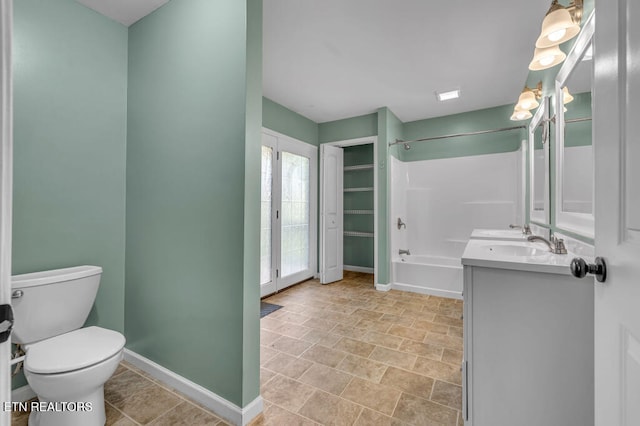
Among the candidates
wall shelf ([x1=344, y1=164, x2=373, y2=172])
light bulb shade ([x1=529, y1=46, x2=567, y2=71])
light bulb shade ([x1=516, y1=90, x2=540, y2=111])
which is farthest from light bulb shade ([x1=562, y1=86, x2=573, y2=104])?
wall shelf ([x1=344, y1=164, x2=373, y2=172])

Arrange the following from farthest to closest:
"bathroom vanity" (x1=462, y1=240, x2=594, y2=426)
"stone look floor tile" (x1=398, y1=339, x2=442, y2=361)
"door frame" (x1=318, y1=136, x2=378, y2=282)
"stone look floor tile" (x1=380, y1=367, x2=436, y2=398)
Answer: "door frame" (x1=318, y1=136, x2=378, y2=282)
"stone look floor tile" (x1=398, y1=339, x2=442, y2=361)
"stone look floor tile" (x1=380, y1=367, x2=436, y2=398)
"bathroom vanity" (x1=462, y1=240, x2=594, y2=426)

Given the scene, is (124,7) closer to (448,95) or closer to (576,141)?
(576,141)

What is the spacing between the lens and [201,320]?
66.3 inches

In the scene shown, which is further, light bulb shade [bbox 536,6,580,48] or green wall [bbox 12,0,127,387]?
green wall [bbox 12,0,127,387]

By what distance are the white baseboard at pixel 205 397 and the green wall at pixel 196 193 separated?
0.04 m

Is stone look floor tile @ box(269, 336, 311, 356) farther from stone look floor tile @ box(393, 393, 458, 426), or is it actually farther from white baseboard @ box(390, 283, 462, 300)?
white baseboard @ box(390, 283, 462, 300)

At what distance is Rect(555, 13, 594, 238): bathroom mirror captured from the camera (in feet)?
4.25

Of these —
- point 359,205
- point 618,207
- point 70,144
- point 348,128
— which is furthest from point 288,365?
point 359,205

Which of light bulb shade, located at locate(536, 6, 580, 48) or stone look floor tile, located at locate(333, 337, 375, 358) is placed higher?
light bulb shade, located at locate(536, 6, 580, 48)

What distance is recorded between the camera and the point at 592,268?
2.52 feet

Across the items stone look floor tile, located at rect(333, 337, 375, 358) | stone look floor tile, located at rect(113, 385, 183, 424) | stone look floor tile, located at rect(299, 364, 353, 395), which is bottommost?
stone look floor tile, located at rect(299, 364, 353, 395)

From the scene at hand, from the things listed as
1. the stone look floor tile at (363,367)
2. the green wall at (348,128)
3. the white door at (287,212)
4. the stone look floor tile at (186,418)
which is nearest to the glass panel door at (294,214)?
the white door at (287,212)

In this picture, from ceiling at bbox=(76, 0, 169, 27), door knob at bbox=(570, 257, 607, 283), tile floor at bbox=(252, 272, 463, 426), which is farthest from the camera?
ceiling at bbox=(76, 0, 169, 27)

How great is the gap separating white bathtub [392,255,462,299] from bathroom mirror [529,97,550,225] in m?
1.22
